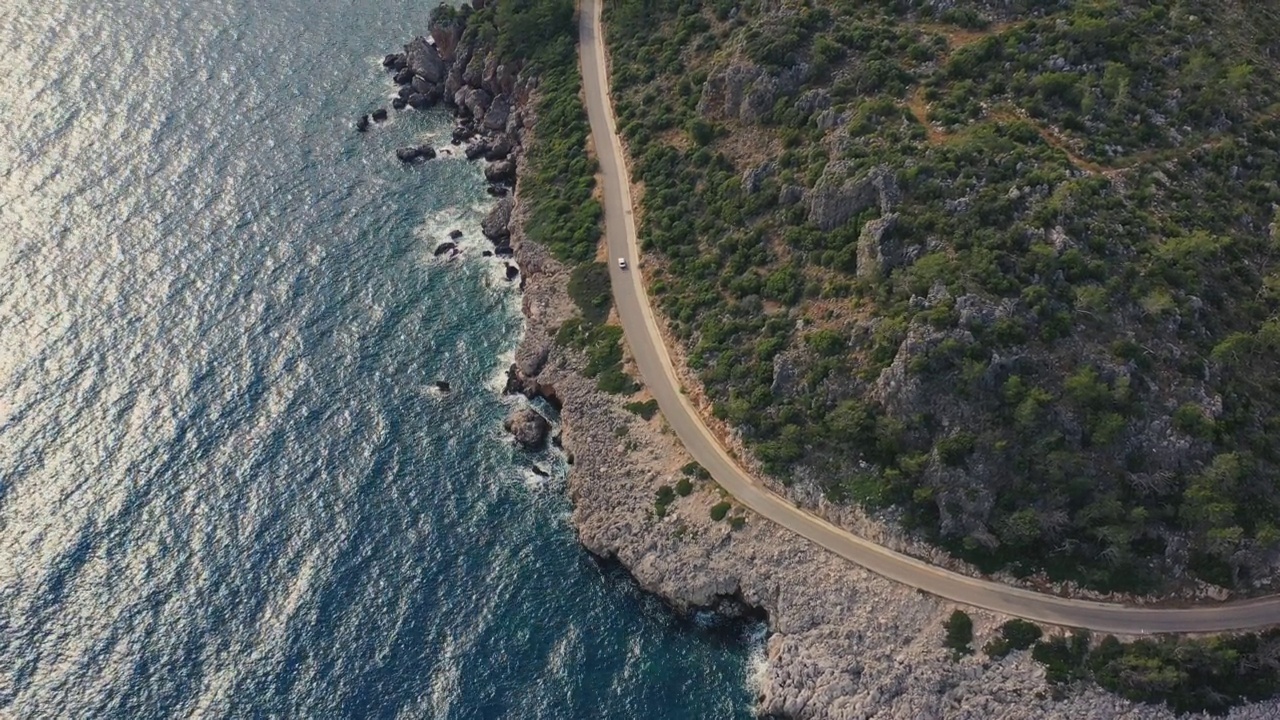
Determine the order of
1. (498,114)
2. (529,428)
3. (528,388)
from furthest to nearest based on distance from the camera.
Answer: (498,114)
(528,388)
(529,428)

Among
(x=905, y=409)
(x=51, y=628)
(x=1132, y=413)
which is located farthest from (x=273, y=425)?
(x=1132, y=413)

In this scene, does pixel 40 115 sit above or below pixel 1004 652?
above

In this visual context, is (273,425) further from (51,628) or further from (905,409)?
(905,409)

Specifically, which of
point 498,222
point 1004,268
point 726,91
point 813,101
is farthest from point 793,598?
point 726,91

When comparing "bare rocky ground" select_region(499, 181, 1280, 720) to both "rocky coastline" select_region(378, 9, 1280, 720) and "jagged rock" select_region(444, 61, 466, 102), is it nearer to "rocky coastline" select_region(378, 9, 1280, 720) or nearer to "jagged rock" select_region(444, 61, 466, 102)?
"rocky coastline" select_region(378, 9, 1280, 720)

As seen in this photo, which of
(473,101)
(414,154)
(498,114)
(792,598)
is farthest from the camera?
(473,101)

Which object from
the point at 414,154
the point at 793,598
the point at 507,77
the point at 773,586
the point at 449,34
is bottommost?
the point at 793,598

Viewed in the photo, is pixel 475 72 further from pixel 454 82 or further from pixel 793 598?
pixel 793 598
